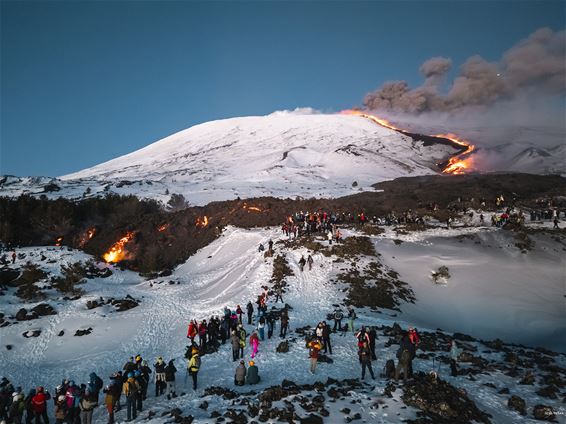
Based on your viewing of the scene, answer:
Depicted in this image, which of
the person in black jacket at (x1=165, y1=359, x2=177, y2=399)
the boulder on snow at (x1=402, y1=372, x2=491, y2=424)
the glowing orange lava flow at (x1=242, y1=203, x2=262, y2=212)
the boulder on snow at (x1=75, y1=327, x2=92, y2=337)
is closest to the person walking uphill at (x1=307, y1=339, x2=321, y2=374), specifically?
the boulder on snow at (x1=402, y1=372, x2=491, y2=424)

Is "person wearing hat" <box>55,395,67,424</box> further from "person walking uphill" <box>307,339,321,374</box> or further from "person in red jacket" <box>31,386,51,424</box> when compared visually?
"person walking uphill" <box>307,339,321,374</box>

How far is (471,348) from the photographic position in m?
16.6

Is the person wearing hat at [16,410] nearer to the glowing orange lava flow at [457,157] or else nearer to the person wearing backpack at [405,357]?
the person wearing backpack at [405,357]

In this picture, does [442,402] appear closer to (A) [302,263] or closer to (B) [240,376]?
(B) [240,376]

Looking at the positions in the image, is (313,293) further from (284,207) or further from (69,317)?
(284,207)

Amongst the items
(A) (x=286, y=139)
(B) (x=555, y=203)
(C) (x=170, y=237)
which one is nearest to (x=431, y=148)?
(A) (x=286, y=139)

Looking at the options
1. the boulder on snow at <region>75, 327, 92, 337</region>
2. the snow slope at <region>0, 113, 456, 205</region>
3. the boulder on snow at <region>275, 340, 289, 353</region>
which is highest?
the snow slope at <region>0, 113, 456, 205</region>

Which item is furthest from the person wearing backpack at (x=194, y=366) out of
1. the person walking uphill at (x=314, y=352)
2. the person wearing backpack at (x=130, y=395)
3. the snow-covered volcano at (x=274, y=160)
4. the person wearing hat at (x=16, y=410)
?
the snow-covered volcano at (x=274, y=160)

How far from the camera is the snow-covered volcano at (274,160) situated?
289 feet

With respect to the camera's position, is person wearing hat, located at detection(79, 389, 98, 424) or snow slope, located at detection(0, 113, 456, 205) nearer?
person wearing hat, located at detection(79, 389, 98, 424)

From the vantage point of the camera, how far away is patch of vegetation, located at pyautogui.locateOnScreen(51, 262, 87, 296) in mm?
29797

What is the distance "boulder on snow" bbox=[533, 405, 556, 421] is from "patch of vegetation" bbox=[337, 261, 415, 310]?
13.7m

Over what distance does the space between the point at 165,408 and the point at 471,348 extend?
42.4 feet

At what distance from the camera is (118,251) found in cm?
4525
